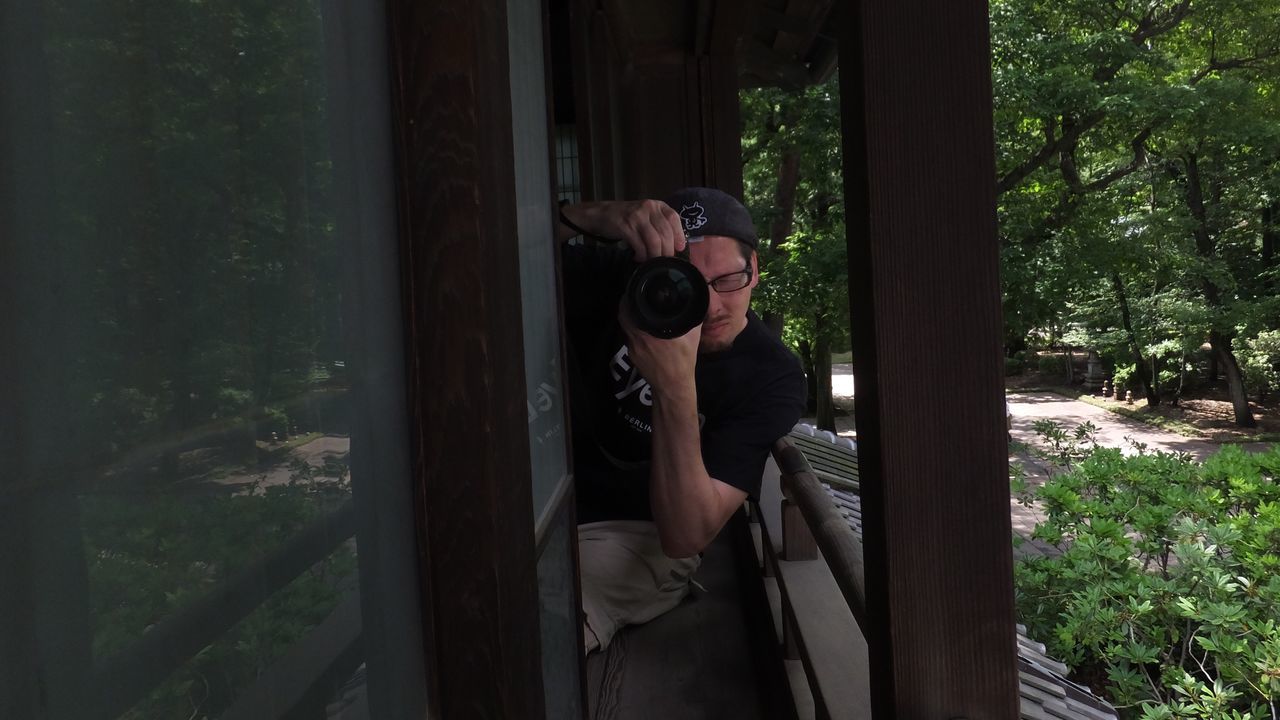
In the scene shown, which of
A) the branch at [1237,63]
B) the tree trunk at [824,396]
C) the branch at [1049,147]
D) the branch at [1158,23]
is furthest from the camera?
the tree trunk at [824,396]

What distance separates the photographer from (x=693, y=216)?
1941mm

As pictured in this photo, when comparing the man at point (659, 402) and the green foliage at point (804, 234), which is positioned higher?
the green foliage at point (804, 234)

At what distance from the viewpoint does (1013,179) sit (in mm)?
9648

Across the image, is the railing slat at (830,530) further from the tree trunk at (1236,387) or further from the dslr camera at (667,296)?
the tree trunk at (1236,387)

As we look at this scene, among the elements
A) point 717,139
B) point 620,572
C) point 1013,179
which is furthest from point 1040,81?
point 620,572

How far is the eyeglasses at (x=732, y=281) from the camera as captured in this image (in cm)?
197

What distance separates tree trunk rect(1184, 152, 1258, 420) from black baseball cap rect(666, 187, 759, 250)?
1424 centimetres

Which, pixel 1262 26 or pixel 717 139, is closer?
pixel 717 139

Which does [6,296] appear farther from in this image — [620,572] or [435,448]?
[620,572]

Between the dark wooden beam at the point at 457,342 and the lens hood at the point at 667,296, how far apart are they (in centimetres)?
66

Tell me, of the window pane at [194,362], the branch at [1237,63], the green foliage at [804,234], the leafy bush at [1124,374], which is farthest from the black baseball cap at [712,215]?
the leafy bush at [1124,374]

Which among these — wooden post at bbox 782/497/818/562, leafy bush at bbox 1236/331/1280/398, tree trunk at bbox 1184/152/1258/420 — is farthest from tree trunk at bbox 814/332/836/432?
wooden post at bbox 782/497/818/562

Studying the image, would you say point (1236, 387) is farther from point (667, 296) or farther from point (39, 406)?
point (39, 406)

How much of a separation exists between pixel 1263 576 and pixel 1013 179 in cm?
765
